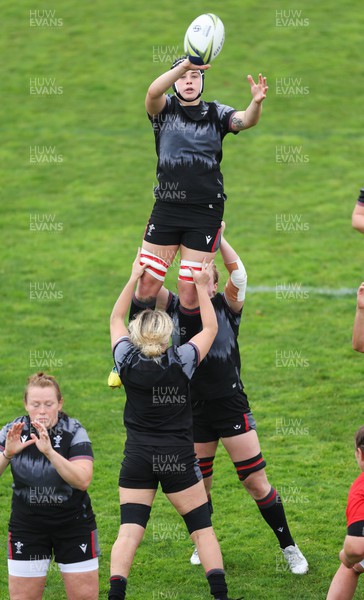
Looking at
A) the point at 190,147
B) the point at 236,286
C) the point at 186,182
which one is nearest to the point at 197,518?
the point at 236,286

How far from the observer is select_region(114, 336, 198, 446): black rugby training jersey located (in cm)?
660

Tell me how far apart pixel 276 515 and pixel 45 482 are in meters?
2.37

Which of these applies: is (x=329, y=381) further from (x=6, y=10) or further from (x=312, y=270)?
(x=6, y=10)

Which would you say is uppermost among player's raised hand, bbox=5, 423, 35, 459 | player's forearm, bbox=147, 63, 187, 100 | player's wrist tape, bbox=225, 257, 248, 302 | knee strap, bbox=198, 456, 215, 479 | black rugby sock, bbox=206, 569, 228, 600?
player's forearm, bbox=147, 63, 187, 100

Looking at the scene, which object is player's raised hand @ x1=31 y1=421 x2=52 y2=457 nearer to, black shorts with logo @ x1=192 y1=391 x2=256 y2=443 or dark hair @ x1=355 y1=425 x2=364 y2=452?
dark hair @ x1=355 y1=425 x2=364 y2=452

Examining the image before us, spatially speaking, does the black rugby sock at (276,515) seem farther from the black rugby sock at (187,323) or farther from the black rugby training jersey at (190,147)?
the black rugby training jersey at (190,147)

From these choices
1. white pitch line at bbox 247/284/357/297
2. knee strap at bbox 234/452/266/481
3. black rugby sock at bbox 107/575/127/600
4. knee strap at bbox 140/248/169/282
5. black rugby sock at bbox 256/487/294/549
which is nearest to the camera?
black rugby sock at bbox 107/575/127/600

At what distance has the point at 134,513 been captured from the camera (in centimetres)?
677

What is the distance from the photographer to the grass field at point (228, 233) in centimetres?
905

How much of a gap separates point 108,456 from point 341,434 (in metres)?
2.44

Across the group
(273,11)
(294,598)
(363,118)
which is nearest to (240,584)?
(294,598)

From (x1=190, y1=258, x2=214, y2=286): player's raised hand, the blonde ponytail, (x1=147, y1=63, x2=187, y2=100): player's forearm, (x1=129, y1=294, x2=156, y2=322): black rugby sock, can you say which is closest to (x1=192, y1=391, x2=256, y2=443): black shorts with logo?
(x1=129, y1=294, x2=156, y2=322): black rugby sock

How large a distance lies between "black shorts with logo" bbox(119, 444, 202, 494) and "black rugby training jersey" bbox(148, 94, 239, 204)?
2.20 m

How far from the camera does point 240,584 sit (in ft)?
26.0
